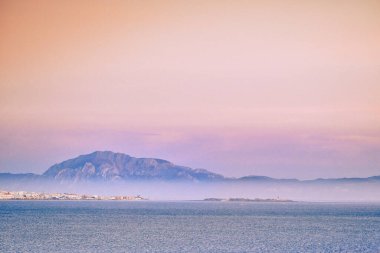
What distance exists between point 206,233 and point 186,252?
25.9 metres

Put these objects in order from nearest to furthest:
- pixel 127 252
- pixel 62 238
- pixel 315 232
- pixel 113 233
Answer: pixel 127 252 → pixel 62 238 → pixel 113 233 → pixel 315 232

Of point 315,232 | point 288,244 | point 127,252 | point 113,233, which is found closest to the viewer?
point 127,252

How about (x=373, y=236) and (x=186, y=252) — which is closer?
(x=186, y=252)

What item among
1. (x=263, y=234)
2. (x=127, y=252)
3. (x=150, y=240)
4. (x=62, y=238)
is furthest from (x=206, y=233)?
(x=127, y=252)

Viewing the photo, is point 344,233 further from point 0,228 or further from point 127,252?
point 0,228

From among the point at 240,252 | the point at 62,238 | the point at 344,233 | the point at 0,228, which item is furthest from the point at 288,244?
the point at 0,228

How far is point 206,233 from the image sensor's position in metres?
91.4

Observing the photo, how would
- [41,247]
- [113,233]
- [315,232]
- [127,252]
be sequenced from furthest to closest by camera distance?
[315,232]
[113,233]
[41,247]
[127,252]

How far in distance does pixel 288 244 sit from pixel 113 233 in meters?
26.3

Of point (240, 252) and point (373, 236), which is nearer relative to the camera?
point (240, 252)

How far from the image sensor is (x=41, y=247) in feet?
230

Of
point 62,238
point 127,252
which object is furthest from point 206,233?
point 127,252

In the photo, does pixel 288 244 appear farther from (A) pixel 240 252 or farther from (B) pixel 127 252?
(B) pixel 127 252

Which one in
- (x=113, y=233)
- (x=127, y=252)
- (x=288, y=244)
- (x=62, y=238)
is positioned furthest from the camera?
(x=113, y=233)
